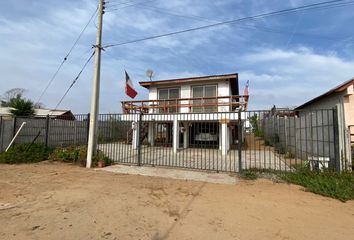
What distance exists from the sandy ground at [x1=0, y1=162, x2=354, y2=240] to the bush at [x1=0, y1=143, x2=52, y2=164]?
345 cm

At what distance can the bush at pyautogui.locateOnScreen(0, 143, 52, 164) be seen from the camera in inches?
408

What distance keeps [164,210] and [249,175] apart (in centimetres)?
405

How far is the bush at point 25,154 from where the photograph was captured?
10352mm

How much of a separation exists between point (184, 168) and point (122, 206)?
4.60 meters

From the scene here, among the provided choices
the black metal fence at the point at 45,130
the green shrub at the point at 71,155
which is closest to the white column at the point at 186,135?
the black metal fence at the point at 45,130

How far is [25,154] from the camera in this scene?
1069 centimetres

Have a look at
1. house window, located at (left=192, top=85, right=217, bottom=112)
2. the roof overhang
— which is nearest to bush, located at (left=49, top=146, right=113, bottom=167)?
house window, located at (left=192, top=85, right=217, bottom=112)

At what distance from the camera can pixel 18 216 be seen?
435 centimetres

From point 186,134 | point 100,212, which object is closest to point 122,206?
point 100,212

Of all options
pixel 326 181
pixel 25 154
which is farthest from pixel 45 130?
pixel 326 181

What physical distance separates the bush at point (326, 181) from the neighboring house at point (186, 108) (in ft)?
Answer: 25.8

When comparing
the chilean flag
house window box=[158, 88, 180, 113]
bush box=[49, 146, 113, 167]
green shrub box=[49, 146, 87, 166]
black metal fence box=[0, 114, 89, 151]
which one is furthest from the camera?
house window box=[158, 88, 180, 113]

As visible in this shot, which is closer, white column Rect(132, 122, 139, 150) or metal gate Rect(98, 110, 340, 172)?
metal gate Rect(98, 110, 340, 172)

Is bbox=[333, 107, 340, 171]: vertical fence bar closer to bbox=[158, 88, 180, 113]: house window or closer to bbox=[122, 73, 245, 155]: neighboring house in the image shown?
bbox=[122, 73, 245, 155]: neighboring house
